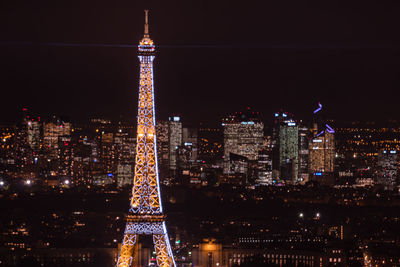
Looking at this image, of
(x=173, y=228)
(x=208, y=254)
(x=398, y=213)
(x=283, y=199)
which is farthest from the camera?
(x=283, y=199)

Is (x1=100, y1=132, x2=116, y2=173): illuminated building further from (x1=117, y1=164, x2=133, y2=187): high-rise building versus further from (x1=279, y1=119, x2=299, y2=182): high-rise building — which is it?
(x1=279, y1=119, x2=299, y2=182): high-rise building

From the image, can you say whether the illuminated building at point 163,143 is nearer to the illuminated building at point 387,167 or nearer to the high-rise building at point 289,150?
the high-rise building at point 289,150

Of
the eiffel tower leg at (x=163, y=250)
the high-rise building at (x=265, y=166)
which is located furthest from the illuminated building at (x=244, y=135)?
the eiffel tower leg at (x=163, y=250)

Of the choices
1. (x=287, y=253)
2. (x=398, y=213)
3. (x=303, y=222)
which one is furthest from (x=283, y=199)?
(x=287, y=253)

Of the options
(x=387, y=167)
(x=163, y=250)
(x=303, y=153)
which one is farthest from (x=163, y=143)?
(x=163, y=250)

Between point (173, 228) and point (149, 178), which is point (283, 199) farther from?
point (149, 178)

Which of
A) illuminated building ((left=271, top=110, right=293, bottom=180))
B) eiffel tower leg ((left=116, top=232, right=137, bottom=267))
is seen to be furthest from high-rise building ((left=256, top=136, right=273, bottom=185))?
eiffel tower leg ((left=116, top=232, right=137, bottom=267))

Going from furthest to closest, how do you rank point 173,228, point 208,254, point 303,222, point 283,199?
point 283,199
point 303,222
point 173,228
point 208,254
